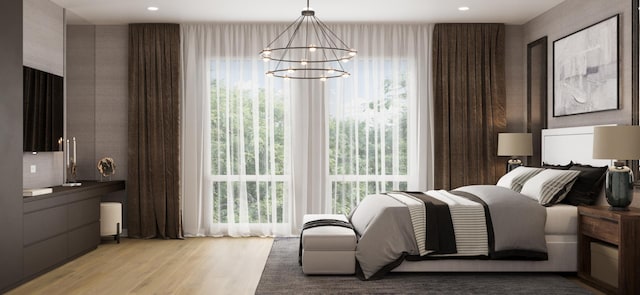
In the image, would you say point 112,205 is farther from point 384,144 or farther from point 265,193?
point 384,144

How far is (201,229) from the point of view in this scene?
7.12 m

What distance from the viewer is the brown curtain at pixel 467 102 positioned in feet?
23.0

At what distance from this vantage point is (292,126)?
7.07 m

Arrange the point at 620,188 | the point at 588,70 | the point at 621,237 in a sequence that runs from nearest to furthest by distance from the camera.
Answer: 1. the point at 621,237
2. the point at 620,188
3. the point at 588,70

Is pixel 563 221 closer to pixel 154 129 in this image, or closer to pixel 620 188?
pixel 620 188

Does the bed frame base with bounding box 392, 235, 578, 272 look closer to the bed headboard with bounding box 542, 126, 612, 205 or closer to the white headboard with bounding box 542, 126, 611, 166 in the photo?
the bed headboard with bounding box 542, 126, 612, 205

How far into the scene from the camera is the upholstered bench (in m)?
4.79

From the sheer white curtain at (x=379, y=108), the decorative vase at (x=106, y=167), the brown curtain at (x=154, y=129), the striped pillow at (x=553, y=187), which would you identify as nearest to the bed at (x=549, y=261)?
the striped pillow at (x=553, y=187)

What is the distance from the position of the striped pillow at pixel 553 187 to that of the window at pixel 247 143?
9.90 feet

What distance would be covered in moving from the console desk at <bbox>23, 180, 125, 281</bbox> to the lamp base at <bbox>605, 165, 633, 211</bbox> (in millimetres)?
4622

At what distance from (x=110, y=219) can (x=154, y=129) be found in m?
1.16

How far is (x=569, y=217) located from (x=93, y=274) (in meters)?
4.09

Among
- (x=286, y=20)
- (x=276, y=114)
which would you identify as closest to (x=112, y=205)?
(x=276, y=114)

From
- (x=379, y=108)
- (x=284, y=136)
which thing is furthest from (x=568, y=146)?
(x=284, y=136)
